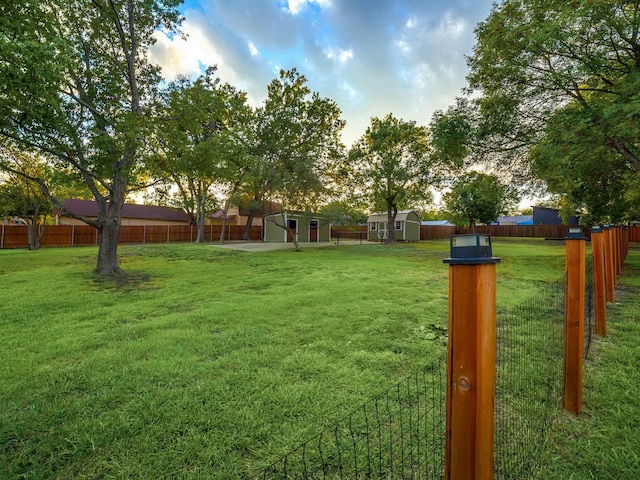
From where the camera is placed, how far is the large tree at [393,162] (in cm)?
1809

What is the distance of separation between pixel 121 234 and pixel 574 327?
74.4 ft

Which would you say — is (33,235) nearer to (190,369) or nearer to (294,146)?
(294,146)

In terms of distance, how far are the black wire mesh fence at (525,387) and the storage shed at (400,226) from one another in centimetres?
2130

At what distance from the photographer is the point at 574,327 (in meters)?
2.02

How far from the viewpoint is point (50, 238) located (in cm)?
1611

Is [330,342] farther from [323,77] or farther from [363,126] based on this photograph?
[363,126]

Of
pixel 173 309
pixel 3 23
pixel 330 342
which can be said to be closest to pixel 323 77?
pixel 3 23

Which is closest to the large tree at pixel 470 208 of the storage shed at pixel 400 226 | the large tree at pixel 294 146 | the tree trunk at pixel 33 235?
the storage shed at pixel 400 226

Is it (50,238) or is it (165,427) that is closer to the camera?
(165,427)

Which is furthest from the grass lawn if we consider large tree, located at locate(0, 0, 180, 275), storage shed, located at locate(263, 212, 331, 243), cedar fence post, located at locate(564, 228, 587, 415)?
storage shed, located at locate(263, 212, 331, 243)

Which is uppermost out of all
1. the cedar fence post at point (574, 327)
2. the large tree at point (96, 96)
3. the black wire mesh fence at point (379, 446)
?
the large tree at point (96, 96)

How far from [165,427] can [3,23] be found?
6426 millimetres

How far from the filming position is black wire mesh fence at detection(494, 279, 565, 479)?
5.17 ft

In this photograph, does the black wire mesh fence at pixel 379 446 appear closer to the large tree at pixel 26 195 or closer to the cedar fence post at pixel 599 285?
the cedar fence post at pixel 599 285
